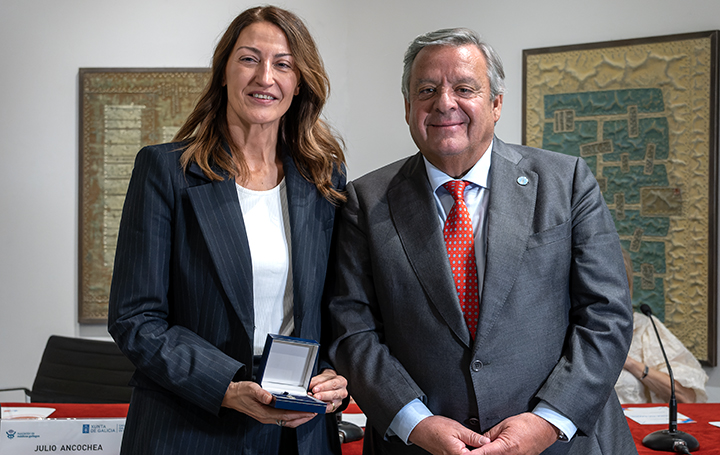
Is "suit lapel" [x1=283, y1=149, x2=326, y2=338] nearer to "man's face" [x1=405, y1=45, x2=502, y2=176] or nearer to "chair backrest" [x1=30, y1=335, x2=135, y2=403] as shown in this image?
"man's face" [x1=405, y1=45, x2=502, y2=176]

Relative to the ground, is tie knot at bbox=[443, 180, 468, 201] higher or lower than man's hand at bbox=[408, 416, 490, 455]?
higher

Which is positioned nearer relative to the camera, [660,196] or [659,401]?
[659,401]

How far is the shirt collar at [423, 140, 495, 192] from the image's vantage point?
163cm

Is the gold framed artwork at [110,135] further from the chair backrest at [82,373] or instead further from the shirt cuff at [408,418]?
the shirt cuff at [408,418]

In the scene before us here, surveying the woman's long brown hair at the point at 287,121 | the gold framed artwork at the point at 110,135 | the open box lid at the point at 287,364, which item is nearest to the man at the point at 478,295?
the open box lid at the point at 287,364

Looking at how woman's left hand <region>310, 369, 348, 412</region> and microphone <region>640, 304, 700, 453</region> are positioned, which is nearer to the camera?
woman's left hand <region>310, 369, 348, 412</region>

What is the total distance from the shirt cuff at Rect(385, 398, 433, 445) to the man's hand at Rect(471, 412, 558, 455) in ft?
0.51

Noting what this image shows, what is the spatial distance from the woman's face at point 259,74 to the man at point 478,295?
1.13 ft

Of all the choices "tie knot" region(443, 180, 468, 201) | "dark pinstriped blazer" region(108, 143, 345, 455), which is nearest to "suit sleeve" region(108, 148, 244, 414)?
"dark pinstriped blazer" region(108, 143, 345, 455)

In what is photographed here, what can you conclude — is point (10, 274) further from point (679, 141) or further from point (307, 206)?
point (679, 141)

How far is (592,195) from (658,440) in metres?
1.07

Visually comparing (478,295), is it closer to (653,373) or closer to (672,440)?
(672,440)

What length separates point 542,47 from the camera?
3.83 metres

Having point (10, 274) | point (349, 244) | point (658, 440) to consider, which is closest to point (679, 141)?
point (658, 440)
